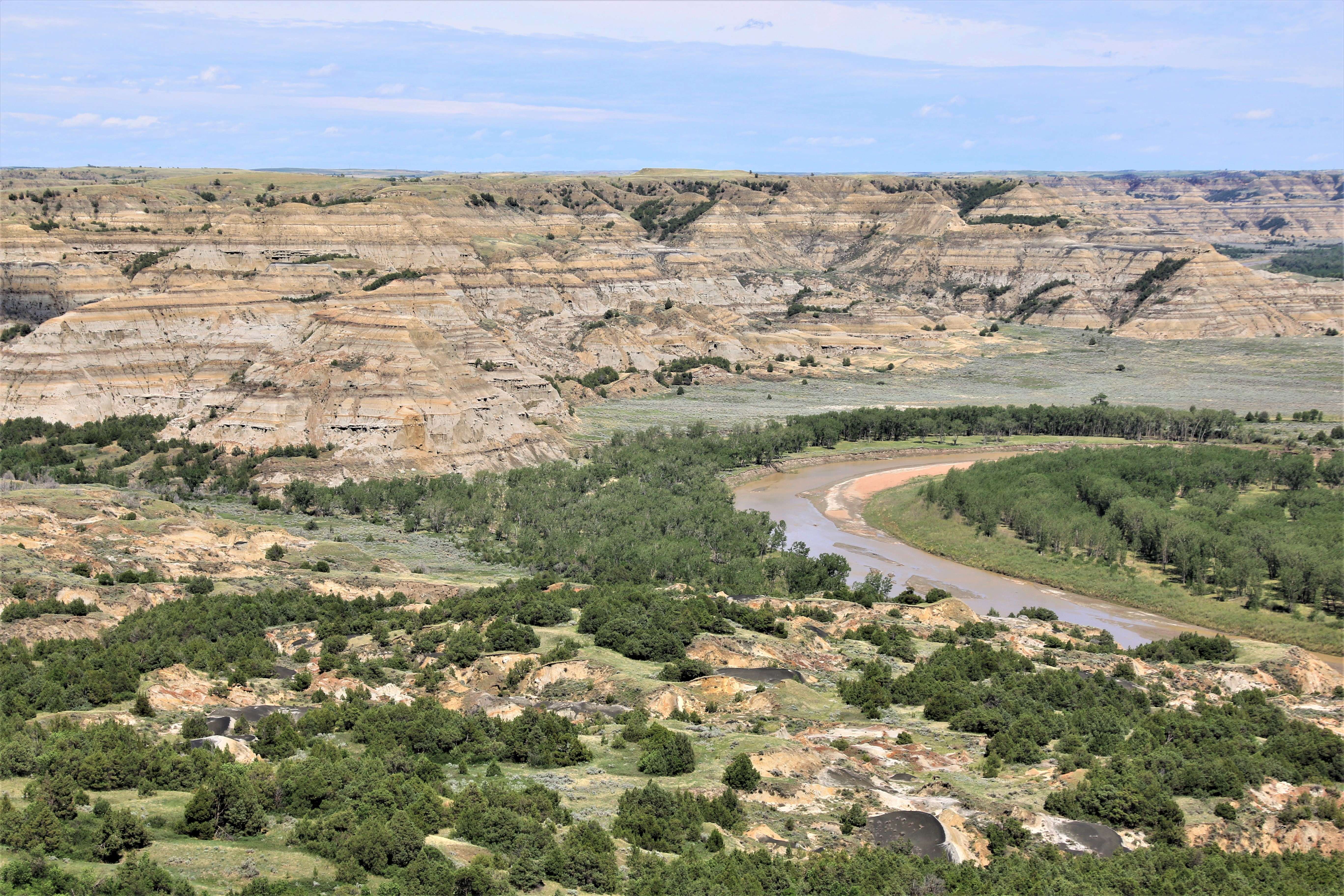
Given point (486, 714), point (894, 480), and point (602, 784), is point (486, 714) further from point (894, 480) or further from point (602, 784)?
point (894, 480)

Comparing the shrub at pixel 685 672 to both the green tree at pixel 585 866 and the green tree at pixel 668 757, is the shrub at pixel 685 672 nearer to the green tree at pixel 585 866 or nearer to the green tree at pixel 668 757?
the green tree at pixel 668 757

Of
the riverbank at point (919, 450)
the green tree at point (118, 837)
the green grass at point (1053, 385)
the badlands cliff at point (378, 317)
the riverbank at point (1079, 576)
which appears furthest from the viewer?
the green grass at point (1053, 385)

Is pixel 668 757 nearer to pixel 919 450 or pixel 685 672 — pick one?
pixel 685 672

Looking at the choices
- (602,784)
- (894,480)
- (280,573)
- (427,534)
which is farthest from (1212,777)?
(894,480)

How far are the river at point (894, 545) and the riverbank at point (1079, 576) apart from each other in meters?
0.66

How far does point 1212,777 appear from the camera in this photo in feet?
134

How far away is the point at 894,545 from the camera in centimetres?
9406

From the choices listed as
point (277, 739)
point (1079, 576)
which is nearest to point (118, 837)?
point (277, 739)

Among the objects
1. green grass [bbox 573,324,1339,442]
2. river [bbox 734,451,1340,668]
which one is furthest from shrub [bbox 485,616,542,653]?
green grass [bbox 573,324,1339,442]

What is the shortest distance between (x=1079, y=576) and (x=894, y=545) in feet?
53.2

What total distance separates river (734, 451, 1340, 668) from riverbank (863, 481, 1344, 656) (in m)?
0.66

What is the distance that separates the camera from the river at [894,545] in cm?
7500

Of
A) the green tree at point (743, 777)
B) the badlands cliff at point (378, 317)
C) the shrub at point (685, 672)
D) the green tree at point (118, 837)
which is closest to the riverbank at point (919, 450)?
the badlands cliff at point (378, 317)

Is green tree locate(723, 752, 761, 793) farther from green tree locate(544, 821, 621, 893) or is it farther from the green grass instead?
the green grass
